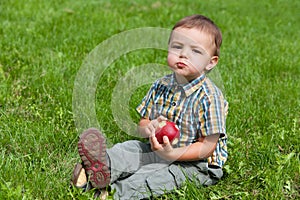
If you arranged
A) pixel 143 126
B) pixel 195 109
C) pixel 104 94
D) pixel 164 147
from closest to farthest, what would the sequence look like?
pixel 164 147 < pixel 195 109 < pixel 143 126 < pixel 104 94

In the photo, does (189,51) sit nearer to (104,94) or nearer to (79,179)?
(79,179)


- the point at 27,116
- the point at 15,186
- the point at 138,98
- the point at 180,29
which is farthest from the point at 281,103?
the point at 15,186

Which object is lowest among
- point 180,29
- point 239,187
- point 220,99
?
point 239,187

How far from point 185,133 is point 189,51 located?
1.62 feet

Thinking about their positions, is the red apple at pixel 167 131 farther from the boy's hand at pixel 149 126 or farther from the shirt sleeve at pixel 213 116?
the shirt sleeve at pixel 213 116

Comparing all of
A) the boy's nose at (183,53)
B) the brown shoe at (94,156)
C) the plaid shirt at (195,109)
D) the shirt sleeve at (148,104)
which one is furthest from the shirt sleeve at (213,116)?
the brown shoe at (94,156)

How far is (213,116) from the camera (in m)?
2.62

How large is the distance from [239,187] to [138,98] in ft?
4.23

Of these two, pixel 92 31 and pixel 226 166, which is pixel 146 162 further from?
pixel 92 31

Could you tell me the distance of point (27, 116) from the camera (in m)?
3.30

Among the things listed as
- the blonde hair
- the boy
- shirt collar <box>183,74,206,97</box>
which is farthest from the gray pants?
the blonde hair

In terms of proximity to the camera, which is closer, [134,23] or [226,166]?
[226,166]

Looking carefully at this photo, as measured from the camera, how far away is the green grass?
260 centimetres

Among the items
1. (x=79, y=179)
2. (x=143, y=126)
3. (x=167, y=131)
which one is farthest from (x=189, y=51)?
(x=79, y=179)
